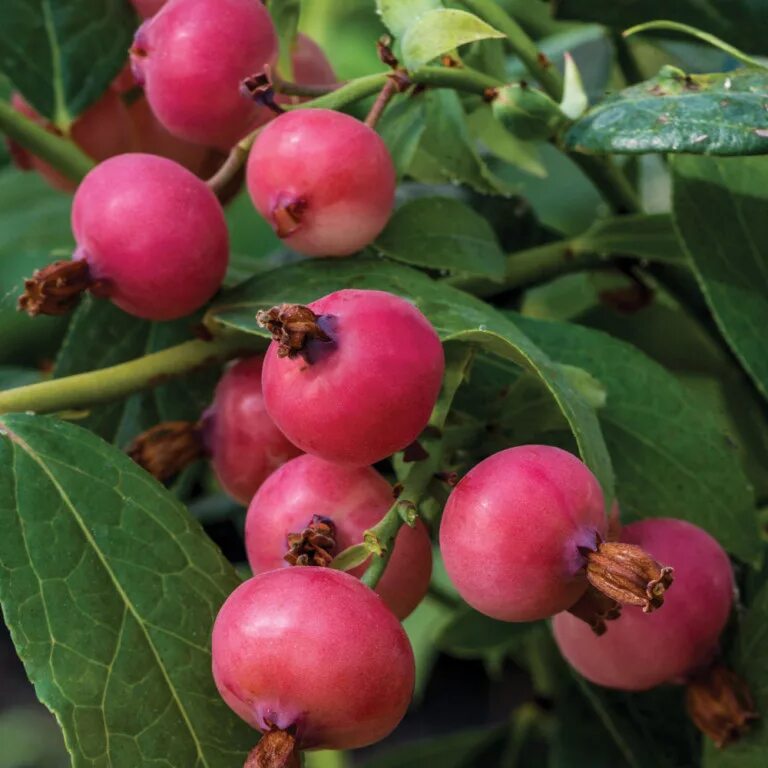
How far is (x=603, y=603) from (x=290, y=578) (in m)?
0.10

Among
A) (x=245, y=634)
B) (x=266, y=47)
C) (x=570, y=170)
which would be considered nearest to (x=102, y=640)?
(x=245, y=634)

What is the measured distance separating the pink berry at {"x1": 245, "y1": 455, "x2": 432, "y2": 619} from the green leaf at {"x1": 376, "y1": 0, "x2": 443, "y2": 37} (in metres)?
0.17

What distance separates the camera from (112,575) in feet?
1.17

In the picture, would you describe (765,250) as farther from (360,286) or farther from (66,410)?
(66,410)

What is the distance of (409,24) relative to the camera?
407 mm

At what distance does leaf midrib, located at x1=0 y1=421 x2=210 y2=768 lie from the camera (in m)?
0.34

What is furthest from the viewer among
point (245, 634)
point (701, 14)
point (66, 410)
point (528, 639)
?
point (528, 639)

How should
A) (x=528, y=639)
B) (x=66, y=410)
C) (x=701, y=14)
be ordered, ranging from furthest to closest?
(x=528, y=639)
(x=701, y=14)
(x=66, y=410)

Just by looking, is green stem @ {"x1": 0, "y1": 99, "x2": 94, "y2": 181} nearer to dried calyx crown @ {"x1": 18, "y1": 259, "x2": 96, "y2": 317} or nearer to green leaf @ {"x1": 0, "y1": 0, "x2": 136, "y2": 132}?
green leaf @ {"x1": 0, "y1": 0, "x2": 136, "y2": 132}

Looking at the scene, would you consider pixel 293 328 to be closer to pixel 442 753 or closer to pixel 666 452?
pixel 666 452

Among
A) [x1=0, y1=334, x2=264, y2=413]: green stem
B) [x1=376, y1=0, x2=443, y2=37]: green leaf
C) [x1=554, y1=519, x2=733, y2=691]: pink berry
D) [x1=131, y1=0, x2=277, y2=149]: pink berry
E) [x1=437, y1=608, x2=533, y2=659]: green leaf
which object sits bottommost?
[x1=437, y1=608, x2=533, y2=659]: green leaf

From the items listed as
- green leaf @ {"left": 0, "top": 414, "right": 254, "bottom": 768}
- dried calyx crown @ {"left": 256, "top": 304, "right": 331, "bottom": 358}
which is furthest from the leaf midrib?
dried calyx crown @ {"left": 256, "top": 304, "right": 331, "bottom": 358}

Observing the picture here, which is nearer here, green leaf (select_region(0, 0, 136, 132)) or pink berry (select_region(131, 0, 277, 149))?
pink berry (select_region(131, 0, 277, 149))

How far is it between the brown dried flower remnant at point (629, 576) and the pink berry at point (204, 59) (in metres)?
0.23
